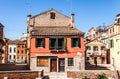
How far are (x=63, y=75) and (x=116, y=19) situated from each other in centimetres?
2856

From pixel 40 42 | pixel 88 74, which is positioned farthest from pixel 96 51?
pixel 88 74

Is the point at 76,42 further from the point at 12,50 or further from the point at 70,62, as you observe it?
the point at 12,50

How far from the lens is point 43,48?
40.9 metres

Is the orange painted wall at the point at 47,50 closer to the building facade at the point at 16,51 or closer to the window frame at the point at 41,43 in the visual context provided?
the window frame at the point at 41,43

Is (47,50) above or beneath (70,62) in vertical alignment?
above

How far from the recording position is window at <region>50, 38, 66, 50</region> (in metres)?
40.8

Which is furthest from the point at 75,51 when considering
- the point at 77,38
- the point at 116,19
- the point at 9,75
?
the point at 116,19

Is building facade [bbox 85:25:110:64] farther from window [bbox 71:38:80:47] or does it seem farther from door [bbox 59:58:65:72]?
door [bbox 59:58:65:72]

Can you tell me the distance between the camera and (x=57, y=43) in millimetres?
40781

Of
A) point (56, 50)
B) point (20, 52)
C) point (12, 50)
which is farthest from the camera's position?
point (12, 50)

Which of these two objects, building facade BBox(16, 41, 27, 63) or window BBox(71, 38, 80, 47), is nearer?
window BBox(71, 38, 80, 47)

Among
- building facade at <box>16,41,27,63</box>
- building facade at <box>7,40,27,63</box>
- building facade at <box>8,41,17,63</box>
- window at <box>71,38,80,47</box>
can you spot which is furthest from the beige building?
building facade at <box>8,41,17,63</box>

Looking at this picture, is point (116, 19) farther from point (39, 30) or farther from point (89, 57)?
point (39, 30)

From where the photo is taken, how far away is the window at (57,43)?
40812 mm
